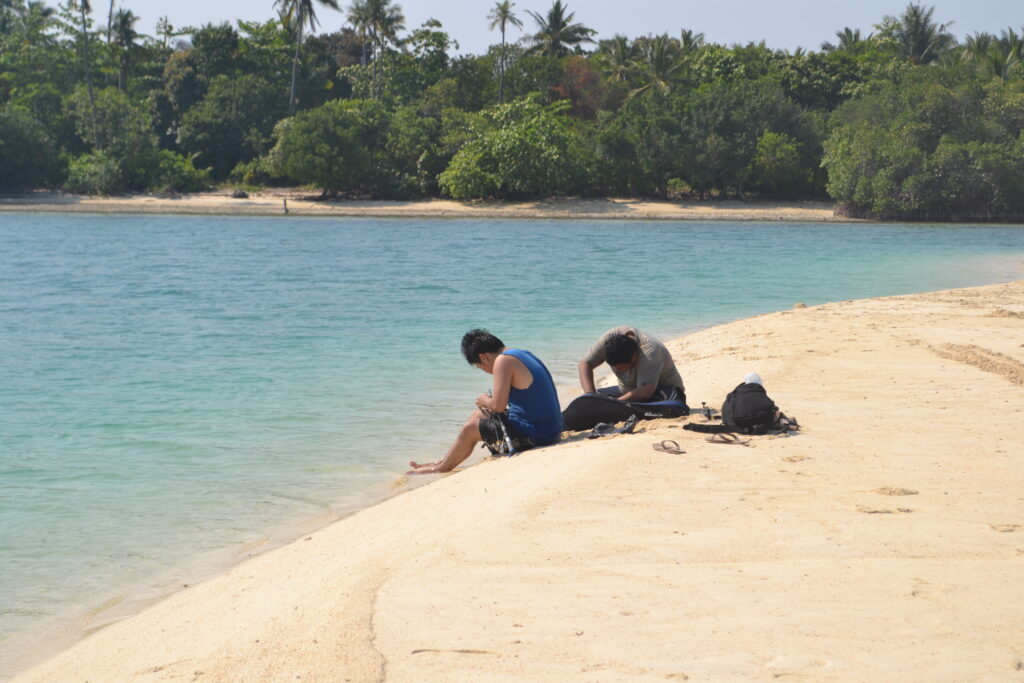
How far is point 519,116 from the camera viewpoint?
58750mm

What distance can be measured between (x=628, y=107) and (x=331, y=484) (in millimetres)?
55008

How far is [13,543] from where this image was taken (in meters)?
6.64

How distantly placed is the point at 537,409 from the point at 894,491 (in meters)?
2.79

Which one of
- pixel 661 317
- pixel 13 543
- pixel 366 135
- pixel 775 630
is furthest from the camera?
pixel 366 135

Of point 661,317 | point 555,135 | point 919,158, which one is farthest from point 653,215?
point 661,317

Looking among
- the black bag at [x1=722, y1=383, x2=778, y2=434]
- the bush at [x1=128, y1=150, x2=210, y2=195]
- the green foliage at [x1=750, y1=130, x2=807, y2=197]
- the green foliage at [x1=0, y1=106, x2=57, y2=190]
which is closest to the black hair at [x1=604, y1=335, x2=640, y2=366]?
the black bag at [x1=722, y1=383, x2=778, y2=434]

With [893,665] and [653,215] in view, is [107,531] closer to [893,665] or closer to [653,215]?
[893,665]

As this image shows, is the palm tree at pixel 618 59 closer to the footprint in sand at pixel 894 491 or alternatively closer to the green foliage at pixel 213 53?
the green foliage at pixel 213 53

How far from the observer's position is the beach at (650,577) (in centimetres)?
377

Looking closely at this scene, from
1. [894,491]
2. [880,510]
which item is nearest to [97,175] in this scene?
[894,491]

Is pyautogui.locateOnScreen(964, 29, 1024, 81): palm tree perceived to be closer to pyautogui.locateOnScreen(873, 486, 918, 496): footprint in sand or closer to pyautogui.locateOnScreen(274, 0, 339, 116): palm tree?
pyautogui.locateOnScreen(274, 0, 339, 116): palm tree

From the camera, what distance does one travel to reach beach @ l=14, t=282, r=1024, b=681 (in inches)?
148

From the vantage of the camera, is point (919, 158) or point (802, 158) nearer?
point (919, 158)

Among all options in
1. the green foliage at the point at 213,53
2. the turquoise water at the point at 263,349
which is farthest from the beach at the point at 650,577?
the green foliage at the point at 213,53
